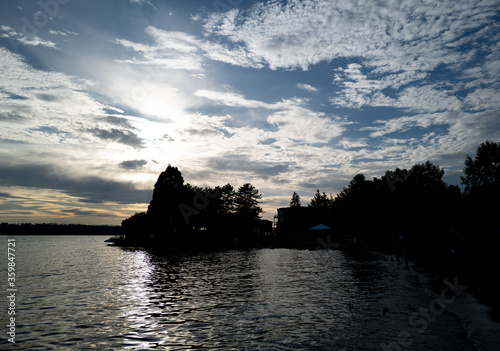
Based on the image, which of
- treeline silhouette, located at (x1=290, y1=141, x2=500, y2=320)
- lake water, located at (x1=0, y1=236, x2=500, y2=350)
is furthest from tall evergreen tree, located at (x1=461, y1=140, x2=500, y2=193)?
lake water, located at (x1=0, y1=236, x2=500, y2=350)

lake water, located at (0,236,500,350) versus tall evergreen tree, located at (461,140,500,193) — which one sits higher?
tall evergreen tree, located at (461,140,500,193)

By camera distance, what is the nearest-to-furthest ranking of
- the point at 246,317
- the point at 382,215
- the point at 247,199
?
the point at 246,317 < the point at 382,215 < the point at 247,199

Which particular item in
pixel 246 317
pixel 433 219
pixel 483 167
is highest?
pixel 483 167

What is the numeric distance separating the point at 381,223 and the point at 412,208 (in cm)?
1201

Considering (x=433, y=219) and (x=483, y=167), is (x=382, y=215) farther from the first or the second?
(x=483, y=167)

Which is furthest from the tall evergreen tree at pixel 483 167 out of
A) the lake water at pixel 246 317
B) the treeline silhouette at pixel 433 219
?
the lake water at pixel 246 317

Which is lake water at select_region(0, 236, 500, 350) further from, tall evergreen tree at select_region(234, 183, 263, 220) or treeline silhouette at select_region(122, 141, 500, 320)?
tall evergreen tree at select_region(234, 183, 263, 220)

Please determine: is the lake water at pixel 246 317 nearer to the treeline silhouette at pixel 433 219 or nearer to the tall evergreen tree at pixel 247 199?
the treeline silhouette at pixel 433 219

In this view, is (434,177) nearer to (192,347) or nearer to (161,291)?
(161,291)

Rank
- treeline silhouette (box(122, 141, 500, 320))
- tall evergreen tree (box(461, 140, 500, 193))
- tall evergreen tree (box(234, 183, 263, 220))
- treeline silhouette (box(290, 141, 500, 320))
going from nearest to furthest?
treeline silhouette (box(290, 141, 500, 320)) < treeline silhouette (box(122, 141, 500, 320)) < tall evergreen tree (box(461, 140, 500, 193)) < tall evergreen tree (box(234, 183, 263, 220))

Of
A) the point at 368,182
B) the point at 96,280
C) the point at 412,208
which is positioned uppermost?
the point at 368,182

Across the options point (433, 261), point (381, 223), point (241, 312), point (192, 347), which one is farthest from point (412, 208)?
point (192, 347)

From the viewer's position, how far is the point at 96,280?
2448 centimetres

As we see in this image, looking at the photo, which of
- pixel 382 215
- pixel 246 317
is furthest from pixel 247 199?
pixel 246 317
